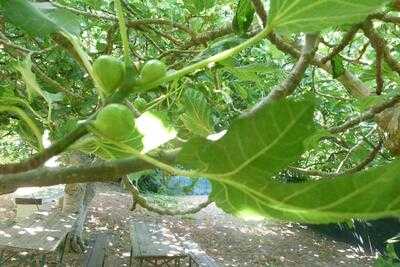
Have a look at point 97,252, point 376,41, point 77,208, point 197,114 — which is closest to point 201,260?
point 97,252

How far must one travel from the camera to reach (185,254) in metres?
6.42

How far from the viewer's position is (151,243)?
650 centimetres

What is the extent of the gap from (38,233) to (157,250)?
1.39 meters

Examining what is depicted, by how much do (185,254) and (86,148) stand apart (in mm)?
6072

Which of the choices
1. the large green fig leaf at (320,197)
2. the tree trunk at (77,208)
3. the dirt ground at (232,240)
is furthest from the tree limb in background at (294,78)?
the tree trunk at (77,208)

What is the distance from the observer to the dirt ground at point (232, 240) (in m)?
8.21

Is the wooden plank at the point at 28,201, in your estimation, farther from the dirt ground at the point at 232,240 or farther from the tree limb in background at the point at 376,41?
the tree limb in background at the point at 376,41

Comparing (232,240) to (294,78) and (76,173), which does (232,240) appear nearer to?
(294,78)

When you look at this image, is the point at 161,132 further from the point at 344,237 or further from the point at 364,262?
the point at 344,237

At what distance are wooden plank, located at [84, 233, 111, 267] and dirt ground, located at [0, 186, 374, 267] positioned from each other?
0.14 meters

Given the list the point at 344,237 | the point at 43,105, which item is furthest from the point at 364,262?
the point at 43,105

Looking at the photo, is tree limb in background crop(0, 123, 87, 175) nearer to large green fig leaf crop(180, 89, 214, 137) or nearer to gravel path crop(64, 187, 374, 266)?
large green fig leaf crop(180, 89, 214, 137)

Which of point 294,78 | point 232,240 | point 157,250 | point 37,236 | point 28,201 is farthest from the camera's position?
point 232,240

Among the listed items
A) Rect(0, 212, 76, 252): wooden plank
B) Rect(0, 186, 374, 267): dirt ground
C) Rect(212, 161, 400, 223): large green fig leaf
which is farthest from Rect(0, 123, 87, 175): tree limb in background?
Rect(0, 186, 374, 267): dirt ground
